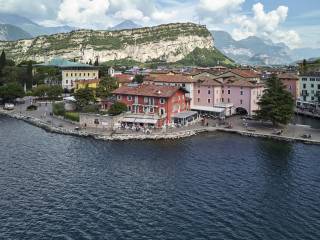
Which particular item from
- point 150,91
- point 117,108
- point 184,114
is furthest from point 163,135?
point 150,91

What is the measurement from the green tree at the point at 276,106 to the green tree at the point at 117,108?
84.1ft

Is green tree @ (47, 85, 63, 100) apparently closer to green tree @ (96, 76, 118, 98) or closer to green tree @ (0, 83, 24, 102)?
green tree @ (0, 83, 24, 102)

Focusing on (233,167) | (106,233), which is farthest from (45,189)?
(233,167)

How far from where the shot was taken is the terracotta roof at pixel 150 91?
8062cm

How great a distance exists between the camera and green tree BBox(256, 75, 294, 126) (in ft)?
250

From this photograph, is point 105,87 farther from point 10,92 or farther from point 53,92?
point 10,92

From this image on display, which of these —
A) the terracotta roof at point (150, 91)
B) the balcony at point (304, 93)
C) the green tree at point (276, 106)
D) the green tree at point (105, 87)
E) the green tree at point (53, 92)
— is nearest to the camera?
the green tree at point (276, 106)

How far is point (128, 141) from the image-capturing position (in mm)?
69938

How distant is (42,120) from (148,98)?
920 inches

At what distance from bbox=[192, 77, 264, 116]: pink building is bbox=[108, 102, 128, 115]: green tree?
19906 millimetres

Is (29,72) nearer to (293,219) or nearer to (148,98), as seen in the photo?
(148,98)

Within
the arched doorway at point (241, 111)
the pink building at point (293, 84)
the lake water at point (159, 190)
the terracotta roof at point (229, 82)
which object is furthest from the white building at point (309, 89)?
the lake water at point (159, 190)

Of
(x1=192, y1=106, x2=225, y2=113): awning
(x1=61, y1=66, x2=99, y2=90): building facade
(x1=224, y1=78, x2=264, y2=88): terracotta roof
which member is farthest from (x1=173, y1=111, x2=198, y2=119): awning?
(x1=61, y1=66, x2=99, y2=90): building facade

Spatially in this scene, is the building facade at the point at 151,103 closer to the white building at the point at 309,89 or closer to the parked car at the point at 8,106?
the parked car at the point at 8,106
